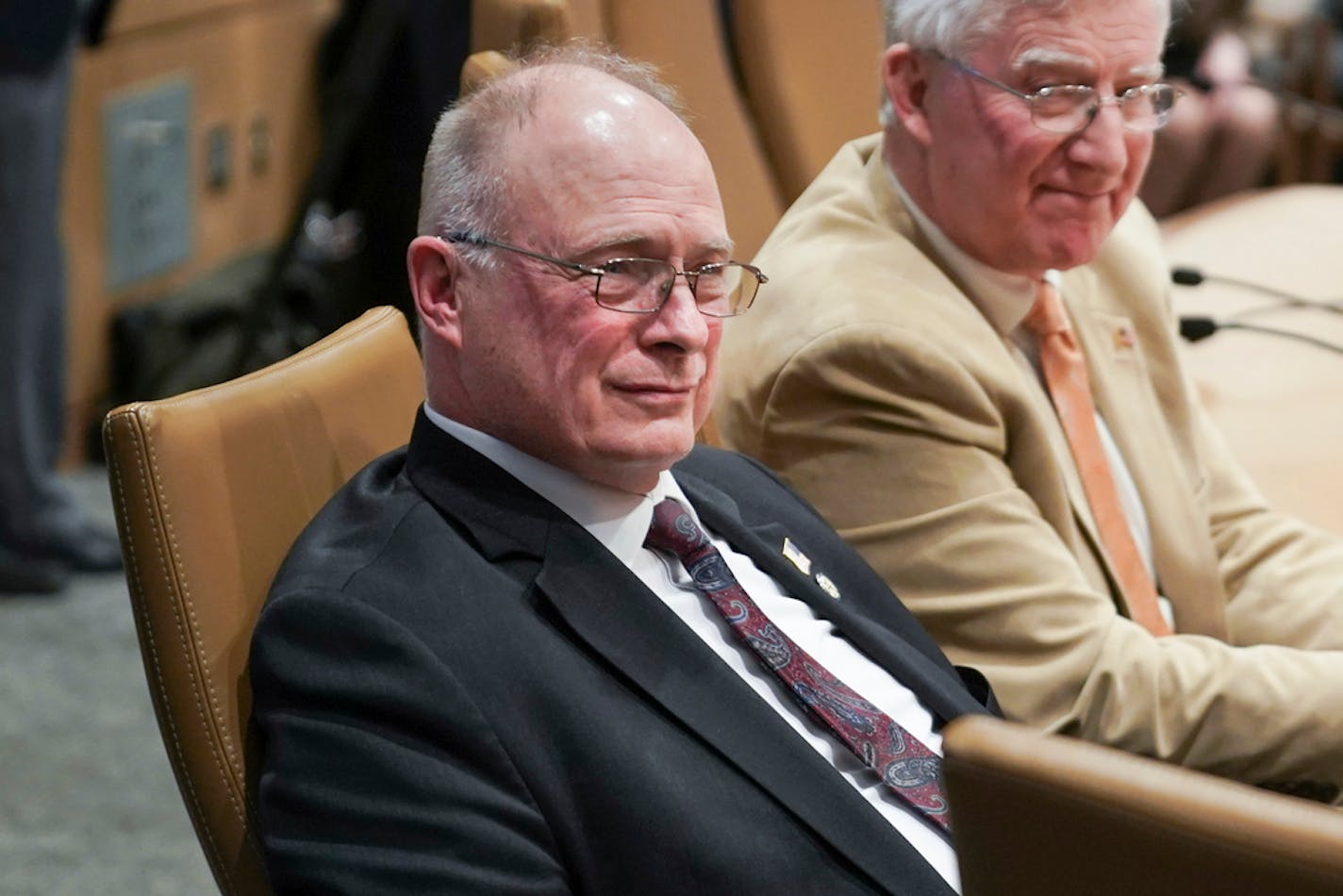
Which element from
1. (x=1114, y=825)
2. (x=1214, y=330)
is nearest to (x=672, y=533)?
(x=1114, y=825)

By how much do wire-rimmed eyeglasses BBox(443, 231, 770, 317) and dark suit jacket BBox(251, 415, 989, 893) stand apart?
0.15 m

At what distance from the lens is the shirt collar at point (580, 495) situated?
4.34 ft

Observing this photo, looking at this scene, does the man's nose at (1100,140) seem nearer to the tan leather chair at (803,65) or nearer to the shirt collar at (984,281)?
the shirt collar at (984,281)

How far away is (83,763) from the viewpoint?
2654 mm

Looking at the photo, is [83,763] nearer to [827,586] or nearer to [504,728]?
[827,586]

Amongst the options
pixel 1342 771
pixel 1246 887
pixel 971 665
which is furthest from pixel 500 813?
pixel 1342 771

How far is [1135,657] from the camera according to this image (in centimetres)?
163

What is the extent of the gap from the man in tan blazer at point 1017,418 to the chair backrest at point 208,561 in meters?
0.54

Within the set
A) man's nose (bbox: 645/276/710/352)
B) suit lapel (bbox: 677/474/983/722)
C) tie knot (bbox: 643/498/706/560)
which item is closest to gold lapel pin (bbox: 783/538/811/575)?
suit lapel (bbox: 677/474/983/722)

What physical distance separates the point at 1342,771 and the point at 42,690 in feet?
6.66

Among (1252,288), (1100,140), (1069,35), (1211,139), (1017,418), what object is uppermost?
(1069,35)

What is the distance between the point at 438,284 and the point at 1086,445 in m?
0.82

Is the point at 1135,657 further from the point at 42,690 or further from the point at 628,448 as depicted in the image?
the point at 42,690

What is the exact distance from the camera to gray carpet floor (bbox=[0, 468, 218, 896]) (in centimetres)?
238
